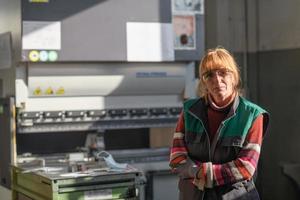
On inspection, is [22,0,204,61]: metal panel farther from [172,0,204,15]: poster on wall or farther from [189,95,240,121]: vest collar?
[189,95,240,121]: vest collar

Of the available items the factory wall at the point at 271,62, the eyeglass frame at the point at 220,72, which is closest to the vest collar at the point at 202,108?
the eyeglass frame at the point at 220,72

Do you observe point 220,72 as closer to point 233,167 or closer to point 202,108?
point 202,108

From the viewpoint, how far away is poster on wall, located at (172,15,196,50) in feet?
11.5

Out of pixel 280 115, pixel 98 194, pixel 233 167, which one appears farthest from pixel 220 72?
pixel 280 115

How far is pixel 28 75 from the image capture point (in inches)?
127

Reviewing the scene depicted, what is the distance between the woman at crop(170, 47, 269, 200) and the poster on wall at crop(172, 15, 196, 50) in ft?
4.89

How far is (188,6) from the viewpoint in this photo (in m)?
3.55

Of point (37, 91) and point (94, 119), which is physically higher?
point (37, 91)

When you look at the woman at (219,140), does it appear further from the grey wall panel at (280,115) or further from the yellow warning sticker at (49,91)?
the grey wall panel at (280,115)

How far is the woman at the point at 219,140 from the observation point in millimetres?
1938

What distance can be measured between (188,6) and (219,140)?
176cm

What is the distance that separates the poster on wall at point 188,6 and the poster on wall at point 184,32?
39 millimetres

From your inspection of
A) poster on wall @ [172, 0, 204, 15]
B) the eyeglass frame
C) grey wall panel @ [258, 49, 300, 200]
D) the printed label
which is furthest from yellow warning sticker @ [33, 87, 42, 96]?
A: grey wall panel @ [258, 49, 300, 200]

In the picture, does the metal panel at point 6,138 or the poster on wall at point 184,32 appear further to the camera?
the poster on wall at point 184,32
